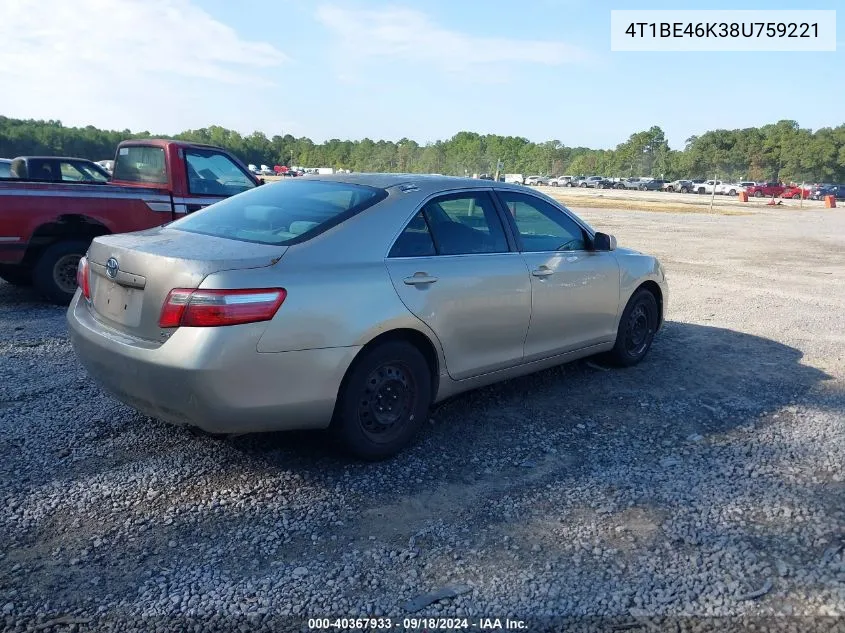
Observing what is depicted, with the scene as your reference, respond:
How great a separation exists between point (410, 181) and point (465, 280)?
30.6 inches

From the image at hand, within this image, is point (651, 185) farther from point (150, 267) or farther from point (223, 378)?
point (223, 378)

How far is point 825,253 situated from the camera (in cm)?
1571

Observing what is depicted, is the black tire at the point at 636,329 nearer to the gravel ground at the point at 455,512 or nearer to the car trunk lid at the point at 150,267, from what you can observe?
the gravel ground at the point at 455,512

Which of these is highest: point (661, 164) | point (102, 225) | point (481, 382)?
point (661, 164)

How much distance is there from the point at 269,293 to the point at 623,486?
212 centimetres

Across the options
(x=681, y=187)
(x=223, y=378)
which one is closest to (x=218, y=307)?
(x=223, y=378)

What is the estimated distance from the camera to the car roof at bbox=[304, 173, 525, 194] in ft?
14.1

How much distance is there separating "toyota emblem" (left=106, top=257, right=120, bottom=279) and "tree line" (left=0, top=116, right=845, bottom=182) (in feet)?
280

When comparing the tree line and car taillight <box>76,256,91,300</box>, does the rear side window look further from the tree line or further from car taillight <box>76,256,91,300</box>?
the tree line

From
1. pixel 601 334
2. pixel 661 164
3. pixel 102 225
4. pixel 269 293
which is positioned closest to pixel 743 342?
pixel 601 334

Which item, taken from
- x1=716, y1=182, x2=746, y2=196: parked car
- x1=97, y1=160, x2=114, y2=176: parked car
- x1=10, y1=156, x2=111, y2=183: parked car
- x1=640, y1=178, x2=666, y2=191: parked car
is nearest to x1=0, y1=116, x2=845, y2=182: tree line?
x1=640, y1=178, x2=666, y2=191: parked car

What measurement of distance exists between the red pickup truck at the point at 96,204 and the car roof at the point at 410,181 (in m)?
3.83

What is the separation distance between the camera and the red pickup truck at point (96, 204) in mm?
6953

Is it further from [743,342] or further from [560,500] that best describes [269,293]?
[743,342]
